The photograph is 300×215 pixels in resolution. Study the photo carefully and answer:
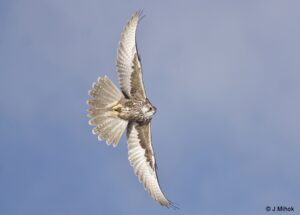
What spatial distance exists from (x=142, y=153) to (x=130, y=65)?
3212 millimetres

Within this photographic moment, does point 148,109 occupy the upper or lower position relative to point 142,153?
upper

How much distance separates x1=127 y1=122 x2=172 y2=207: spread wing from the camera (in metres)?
36.7

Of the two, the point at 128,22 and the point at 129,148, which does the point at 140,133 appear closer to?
the point at 129,148

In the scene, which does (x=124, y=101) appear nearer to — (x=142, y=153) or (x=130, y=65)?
(x=130, y=65)

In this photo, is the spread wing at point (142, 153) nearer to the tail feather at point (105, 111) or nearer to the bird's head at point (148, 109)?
the tail feather at point (105, 111)

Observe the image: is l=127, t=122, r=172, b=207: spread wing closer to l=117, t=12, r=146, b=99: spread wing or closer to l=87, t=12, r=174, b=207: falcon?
l=87, t=12, r=174, b=207: falcon

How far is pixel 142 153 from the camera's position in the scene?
37.1m

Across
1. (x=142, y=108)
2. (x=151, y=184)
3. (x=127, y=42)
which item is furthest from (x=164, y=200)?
(x=127, y=42)

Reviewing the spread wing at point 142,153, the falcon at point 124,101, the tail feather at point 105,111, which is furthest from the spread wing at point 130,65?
the spread wing at point 142,153

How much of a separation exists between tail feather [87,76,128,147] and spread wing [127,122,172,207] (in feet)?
2.35

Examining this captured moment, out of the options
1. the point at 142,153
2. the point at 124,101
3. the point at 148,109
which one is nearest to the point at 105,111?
the point at 124,101

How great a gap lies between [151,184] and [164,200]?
86 cm

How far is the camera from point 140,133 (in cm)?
3706

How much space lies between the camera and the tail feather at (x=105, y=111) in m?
35.7
